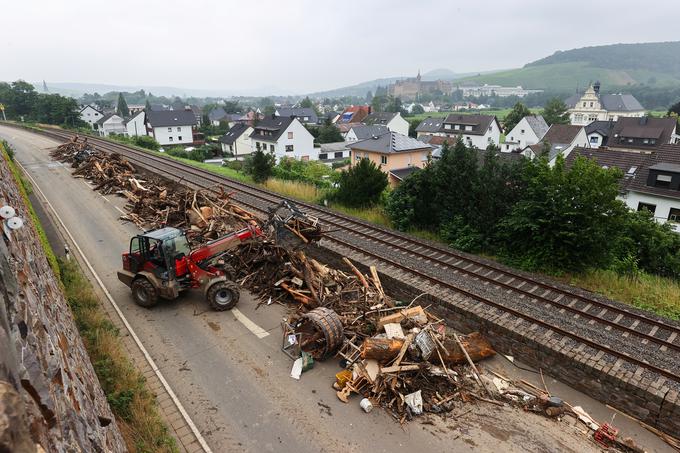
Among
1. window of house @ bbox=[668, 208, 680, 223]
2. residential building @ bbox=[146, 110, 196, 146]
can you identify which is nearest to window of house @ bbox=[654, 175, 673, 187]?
window of house @ bbox=[668, 208, 680, 223]

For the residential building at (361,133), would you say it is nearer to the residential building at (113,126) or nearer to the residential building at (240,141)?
the residential building at (240,141)

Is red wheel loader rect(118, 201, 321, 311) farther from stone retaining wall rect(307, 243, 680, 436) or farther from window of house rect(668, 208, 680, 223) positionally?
window of house rect(668, 208, 680, 223)

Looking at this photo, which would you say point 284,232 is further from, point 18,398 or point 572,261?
point 18,398

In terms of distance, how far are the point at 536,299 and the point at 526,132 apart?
7061 cm

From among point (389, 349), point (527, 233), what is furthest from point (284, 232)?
point (527, 233)

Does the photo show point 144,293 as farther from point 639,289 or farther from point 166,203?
point 639,289

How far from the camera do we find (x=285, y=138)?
63406mm

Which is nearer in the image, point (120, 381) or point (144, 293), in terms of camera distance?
point (120, 381)

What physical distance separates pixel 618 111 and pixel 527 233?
4347 inches

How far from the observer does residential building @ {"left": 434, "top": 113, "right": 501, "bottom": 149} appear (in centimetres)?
7987

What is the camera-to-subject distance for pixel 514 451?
8031 mm

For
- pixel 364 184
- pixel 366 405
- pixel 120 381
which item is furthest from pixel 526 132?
pixel 120 381

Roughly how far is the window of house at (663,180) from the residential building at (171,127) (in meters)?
78.6

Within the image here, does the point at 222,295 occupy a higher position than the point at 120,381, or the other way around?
the point at 222,295
